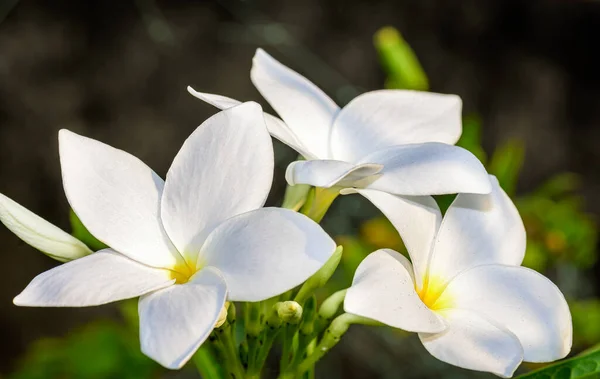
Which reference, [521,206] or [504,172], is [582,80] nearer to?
[521,206]

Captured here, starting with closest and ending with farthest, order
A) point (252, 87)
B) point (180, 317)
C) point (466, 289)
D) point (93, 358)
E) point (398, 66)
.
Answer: point (180, 317) → point (466, 289) → point (398, 66) → point (93, 358) → point (252, 87)

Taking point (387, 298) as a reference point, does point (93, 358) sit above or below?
below

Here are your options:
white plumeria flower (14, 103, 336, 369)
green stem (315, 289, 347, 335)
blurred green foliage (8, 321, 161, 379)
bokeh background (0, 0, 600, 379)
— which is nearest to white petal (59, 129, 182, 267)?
white plumeria flower (14, 103, 336, 369)

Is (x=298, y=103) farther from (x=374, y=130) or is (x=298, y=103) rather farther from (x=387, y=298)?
(x=387, y=298)

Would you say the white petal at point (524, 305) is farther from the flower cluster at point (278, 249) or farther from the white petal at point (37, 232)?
the white petal at point (37, 232)

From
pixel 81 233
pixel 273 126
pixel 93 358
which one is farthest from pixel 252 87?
pixel 273 126

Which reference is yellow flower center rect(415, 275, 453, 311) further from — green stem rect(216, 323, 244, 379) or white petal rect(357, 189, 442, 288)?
green stem rect(216, 323, 244, 379)

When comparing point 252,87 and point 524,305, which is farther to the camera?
point 252,87
